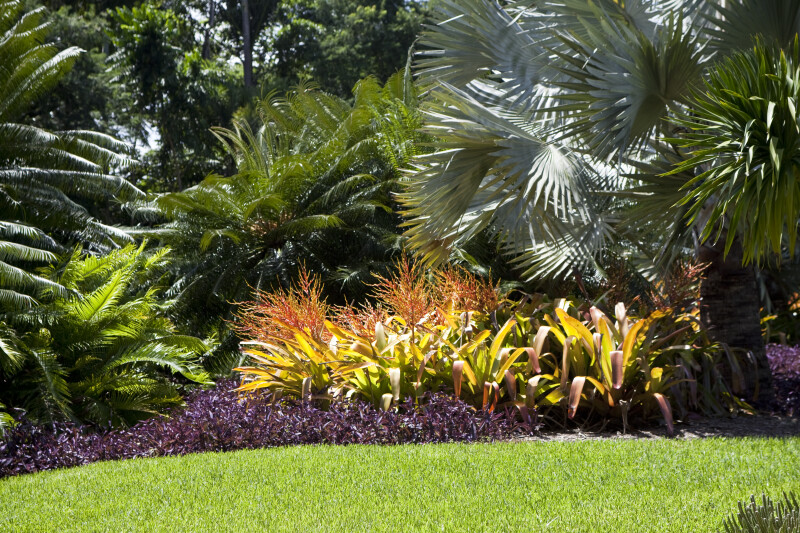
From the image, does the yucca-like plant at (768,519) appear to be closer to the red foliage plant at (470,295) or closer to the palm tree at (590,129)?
the palm tree at (590,129)

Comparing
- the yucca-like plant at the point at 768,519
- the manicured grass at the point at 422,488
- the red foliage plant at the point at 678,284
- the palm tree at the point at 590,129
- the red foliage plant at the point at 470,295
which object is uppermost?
the palm tree at the point at 590,129

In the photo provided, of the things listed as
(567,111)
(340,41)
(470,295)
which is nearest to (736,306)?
(470,295)

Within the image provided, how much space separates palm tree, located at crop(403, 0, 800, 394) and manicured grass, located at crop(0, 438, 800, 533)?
1.29 meters

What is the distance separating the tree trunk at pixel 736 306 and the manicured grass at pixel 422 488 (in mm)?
1697

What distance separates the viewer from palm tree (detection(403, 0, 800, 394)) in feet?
15.4

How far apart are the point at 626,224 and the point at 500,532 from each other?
10.5 feet

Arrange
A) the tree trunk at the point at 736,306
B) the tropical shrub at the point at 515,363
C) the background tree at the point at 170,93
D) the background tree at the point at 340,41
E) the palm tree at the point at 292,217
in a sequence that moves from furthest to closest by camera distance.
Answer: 1. the background tree at the point at 340,41
2. the background tree at the point at 170,93
3. the palm tree at the point at 292,217
4. the tree trunk at the point at 736,306
5. the tropical shrub at the point at 515,363

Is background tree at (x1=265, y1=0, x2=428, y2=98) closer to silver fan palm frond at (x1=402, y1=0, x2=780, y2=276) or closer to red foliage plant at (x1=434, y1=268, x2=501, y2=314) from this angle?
silver fan palm frond at (x1=402, y1=0, x2=780, y2=276)

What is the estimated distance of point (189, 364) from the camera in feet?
25.5

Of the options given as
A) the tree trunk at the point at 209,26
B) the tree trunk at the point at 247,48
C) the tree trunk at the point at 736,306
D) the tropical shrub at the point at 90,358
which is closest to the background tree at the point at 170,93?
the tree trunk at the point at 247,48

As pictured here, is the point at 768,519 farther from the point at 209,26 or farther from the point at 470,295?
the point at 209,26

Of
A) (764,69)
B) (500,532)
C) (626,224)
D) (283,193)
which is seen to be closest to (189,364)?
(283,193)

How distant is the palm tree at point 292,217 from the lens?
9891 millimetres

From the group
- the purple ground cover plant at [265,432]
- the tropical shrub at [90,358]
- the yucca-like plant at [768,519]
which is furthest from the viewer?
the tropical shrub at [90,358]
